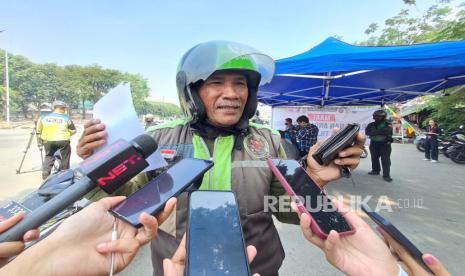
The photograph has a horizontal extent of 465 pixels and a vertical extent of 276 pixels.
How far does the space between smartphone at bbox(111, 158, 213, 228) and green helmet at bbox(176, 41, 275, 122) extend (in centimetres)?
35

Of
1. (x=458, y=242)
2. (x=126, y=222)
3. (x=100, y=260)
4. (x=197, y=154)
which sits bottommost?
(x=458, y=242)

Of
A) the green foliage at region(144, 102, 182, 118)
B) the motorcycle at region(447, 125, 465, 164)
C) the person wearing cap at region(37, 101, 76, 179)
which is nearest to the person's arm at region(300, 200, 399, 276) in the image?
the person wearing cap at region(37, 101, 76, 179)

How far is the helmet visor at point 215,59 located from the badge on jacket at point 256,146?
13.4 inches

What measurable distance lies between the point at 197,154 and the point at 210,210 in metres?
0.35

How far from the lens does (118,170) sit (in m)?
0.74

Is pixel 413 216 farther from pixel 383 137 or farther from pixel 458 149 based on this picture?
pixel 458 149

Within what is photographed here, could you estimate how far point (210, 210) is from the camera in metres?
0.83

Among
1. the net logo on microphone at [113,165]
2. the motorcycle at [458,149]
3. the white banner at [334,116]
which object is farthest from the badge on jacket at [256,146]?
A: the motorcycle at [458,149]

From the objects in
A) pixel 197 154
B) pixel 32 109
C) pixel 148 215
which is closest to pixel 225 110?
pixel 197 154

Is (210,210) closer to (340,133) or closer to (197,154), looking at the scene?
(197,154)

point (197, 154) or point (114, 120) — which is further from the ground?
point (114, 120)

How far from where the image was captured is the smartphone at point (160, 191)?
76 centimetres

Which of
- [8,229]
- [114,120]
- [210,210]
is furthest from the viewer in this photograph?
[114,120]

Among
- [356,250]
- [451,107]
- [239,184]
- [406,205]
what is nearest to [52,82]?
[451,107]
